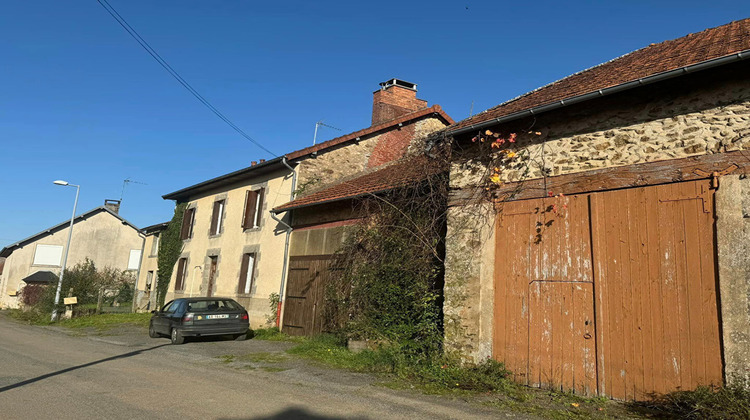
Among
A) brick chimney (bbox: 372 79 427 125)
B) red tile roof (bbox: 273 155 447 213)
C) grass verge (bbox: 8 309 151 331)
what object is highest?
brick chimney (bbox: 372 79 427 125)

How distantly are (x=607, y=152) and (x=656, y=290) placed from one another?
195 centimetres

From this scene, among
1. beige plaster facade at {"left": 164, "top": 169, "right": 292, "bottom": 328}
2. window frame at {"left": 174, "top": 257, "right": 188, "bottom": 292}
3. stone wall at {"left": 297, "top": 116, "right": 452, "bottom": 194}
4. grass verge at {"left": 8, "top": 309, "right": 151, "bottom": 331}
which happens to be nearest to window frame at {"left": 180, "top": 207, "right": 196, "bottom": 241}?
beige plaster facade at {"left": 164, "top": 169, "right": 292, "bottom": 328}

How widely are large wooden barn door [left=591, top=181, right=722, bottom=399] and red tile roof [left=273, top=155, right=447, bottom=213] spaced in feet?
11.2

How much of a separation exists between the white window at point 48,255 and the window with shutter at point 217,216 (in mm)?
21555

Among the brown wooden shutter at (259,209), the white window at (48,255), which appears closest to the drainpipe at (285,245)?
the brown wooden shutter at (259,209)

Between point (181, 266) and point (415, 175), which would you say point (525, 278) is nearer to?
point (415, 175)

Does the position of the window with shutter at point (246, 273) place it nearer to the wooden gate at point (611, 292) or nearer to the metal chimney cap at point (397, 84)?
the metal chimney cap at point (397, 84)

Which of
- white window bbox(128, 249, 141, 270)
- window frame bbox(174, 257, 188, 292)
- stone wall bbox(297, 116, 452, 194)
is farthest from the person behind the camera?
white window bbox(128, 249, 141, 270)

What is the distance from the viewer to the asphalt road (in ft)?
17.4

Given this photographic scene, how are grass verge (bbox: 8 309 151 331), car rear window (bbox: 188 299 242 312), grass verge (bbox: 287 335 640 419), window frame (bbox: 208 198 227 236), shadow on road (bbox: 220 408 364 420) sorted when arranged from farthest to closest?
window frame (bbox: 208 198 227 236) < grass verge (bbox: 8 309 151 331) < car rear window (bbox: 188 299 242 312) < grass verge (bbox: 287 335 640 419) < shadow on road (bbox: 220 408 364 420)

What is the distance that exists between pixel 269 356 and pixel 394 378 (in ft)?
11.4

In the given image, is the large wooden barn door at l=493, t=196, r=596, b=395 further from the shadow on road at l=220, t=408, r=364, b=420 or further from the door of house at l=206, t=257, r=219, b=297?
the door of house at l=206, t=257, r=219, b=297

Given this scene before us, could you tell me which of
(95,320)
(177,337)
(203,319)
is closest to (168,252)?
(95,320)

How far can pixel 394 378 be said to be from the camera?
7574 millimetres
